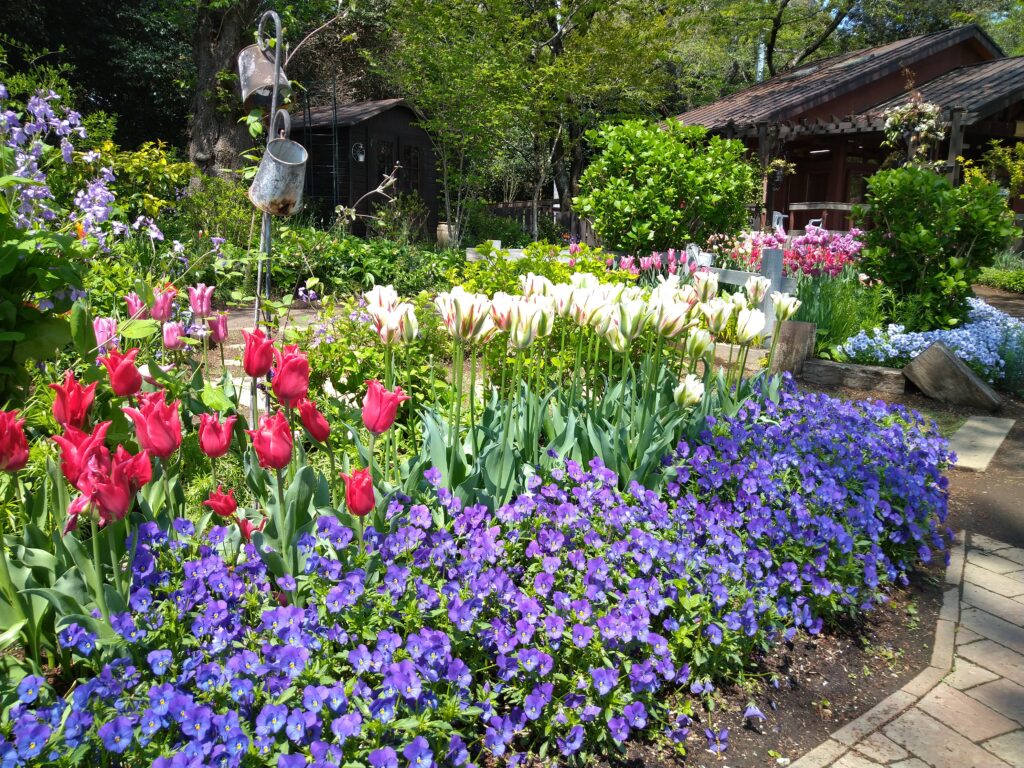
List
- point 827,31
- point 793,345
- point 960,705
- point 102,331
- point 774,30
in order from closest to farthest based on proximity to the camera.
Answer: point 960,705 → point 102,331 → point 793,345 → point 774,30 → point 827,31

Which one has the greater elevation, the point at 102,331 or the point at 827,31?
the point at 827,31

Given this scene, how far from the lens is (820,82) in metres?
19.4

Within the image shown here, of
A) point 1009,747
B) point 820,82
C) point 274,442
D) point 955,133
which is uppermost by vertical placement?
point 820,82

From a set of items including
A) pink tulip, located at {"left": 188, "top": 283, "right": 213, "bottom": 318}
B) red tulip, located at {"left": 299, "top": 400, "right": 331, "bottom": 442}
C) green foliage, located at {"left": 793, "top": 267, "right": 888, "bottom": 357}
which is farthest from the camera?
green foliage, located at {"left": 793, "top": 267, "right": 888, "bottom": 357}

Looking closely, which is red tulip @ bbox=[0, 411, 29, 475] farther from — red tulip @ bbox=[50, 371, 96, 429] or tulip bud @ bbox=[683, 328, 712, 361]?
tulip bud @ bbox=[683, 328, 712, 361]

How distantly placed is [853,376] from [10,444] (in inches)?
A: 239

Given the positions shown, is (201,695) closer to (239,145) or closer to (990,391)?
(990,391)

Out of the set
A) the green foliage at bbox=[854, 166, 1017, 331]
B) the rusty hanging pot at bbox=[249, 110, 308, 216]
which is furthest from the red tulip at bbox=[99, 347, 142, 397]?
the green foliage at bbox=[854, 166, 1017, 331]

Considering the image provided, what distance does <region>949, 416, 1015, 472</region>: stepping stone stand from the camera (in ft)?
15.7

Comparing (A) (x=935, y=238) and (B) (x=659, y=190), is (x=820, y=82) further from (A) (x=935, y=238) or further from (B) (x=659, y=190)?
(A) (x=935, y=238)

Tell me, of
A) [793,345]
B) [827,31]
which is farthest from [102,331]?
[827,31]

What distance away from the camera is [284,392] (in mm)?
2096

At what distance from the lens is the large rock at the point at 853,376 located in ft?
20.7

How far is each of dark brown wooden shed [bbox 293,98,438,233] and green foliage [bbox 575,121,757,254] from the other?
404 inches
